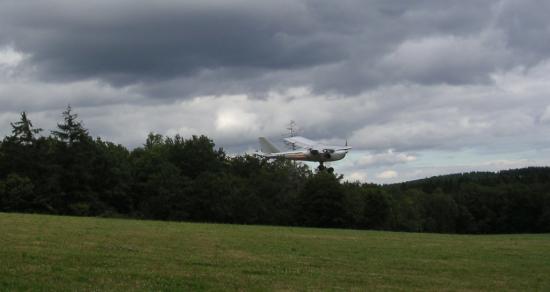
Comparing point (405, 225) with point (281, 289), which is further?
point (405, 225)

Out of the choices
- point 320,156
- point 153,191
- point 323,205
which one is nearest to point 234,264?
point 320,156

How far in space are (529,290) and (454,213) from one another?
131 metres

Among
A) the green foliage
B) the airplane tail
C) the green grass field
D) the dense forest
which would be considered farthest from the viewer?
the airplane tail

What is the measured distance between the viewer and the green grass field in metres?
17.8

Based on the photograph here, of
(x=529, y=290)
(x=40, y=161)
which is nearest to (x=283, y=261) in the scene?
(x=529, y=290)

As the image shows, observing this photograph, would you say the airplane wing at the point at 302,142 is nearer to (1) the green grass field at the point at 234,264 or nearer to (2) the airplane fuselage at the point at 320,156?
(2) the airplane fuselage at the point at 320,156

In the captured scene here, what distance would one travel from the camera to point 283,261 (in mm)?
25609

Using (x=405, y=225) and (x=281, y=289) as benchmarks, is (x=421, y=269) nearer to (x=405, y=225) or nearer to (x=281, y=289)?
(x=281, y=289)

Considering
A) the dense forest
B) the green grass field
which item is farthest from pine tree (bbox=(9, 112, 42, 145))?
the green grass field

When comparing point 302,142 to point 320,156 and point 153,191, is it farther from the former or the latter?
point 153,191

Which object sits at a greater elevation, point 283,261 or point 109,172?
point 109,172

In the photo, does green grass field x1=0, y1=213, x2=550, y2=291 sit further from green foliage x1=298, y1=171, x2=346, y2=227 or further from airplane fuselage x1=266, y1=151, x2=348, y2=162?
green foliage x1=298, y1=171, x2=346, y2=227

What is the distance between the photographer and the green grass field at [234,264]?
1778 centimetres

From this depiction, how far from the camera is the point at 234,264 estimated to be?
917 inches
